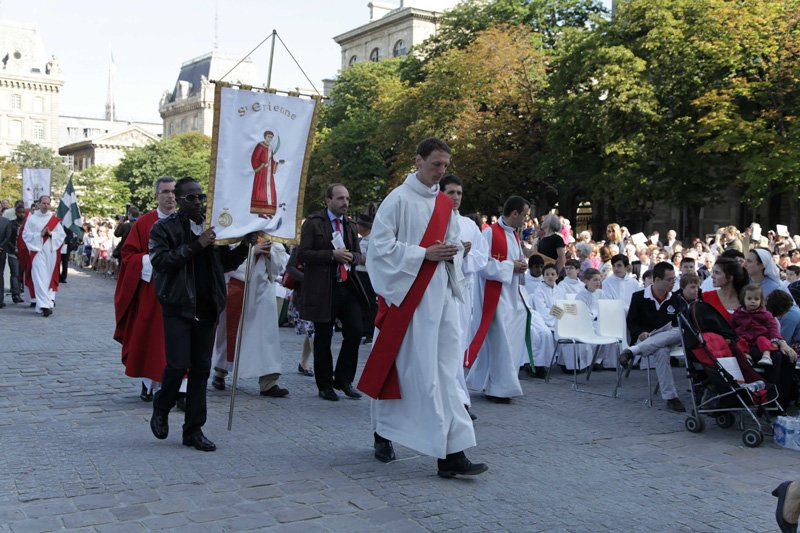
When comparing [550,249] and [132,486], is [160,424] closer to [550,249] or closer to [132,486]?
[132,486]

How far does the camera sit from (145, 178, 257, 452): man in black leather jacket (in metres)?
6.16

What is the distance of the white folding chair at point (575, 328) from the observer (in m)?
10.5

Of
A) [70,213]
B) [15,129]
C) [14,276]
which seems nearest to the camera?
[14,276]

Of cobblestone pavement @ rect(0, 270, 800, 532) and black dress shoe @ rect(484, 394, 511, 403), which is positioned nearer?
cobblestone pavement @ rect(0, 270, 800, 532)

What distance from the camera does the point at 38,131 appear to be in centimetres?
13438

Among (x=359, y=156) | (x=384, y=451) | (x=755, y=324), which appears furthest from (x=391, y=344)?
(x=359, y=156)

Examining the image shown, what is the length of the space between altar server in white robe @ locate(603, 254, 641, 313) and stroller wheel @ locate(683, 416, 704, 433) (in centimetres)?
461

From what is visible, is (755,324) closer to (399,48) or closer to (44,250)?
Answer: (44,250)

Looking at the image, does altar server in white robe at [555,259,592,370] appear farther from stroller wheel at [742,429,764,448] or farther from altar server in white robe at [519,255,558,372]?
stroller wheel at [742,429,764,448]

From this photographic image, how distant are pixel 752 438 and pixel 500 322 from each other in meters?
2.53

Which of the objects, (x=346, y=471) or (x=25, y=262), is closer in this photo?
(x=346, y=471)

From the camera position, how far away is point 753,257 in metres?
8.95

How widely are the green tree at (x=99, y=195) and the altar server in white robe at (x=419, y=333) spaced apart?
171ft

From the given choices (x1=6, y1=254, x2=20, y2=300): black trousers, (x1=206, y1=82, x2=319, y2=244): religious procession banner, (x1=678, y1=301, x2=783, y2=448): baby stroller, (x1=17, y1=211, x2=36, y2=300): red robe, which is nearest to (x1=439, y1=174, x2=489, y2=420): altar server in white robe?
(x1=206, y1=82, x2=319, y2=244): religious procession banner
